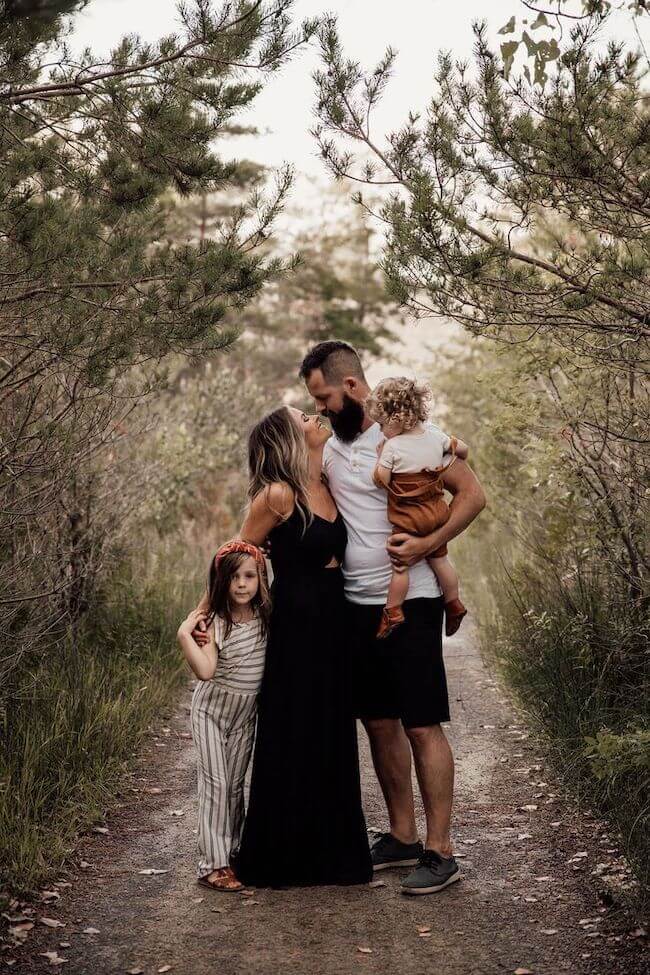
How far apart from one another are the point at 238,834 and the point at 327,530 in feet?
4.63

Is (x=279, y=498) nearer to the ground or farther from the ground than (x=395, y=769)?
farther from the ground

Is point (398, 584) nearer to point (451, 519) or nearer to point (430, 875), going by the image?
point (451, 519)

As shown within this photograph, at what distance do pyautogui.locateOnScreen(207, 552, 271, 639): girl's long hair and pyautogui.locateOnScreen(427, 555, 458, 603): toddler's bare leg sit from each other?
0.75 metres

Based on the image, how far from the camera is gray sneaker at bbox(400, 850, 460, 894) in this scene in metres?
4.47

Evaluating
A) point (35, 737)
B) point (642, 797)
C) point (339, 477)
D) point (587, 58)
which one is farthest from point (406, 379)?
point (35, 737)

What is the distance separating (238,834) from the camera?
15.5 ft

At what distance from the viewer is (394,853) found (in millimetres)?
4848

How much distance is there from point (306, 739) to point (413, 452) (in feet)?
4.35

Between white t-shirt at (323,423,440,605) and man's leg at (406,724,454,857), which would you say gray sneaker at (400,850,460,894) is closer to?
man's leg at (406,724,454,857)

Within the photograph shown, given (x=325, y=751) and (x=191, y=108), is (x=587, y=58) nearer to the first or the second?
(x=191, y=108)

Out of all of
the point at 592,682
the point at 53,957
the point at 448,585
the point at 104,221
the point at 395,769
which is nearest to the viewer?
the point at 53,957

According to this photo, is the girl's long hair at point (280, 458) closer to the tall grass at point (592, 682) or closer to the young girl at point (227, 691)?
the young girl at point (227, 691)

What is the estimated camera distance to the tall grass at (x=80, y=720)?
15.8ft

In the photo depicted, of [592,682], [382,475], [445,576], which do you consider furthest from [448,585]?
[592,682]
